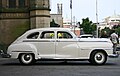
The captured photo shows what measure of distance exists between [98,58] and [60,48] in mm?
1742

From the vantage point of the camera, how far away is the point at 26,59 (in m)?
15.9

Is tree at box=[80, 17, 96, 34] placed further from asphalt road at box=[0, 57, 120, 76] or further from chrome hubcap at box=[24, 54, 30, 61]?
asphalt road at box=[0, 57, 120, 76]

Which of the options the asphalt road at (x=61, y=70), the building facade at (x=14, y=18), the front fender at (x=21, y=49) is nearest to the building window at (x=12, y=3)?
the building facade at (x=14, y=18)

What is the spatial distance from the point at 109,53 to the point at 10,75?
579 cm

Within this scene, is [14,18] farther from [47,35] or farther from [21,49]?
[21,49]

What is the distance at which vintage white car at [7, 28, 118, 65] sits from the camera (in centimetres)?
1568

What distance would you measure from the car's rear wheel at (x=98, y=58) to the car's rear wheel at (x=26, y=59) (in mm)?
2592

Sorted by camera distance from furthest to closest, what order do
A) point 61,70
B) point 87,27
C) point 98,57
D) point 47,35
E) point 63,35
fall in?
1. point 87,27
2. point 63,35
3. point 47,35
4. point 98,57
5. point 61,70

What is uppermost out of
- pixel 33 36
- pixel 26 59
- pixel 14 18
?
pixel 14 18

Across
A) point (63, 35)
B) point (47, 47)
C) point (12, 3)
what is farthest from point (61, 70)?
point (12, 3)

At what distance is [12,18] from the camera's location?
89.3 ft

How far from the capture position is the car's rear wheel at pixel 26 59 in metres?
15.9

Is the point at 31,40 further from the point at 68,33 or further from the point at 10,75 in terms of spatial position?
the point at 10,75

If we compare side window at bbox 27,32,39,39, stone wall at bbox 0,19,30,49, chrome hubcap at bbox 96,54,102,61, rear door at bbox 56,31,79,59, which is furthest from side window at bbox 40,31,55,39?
stone wall at bbox 0,19,30,49
